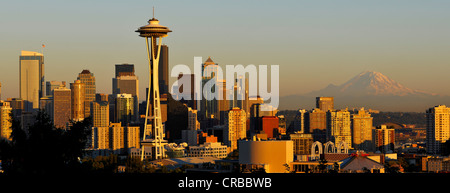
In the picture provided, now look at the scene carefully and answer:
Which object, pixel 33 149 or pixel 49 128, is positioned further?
pixel 49 128

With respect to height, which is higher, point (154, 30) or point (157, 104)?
point (154, 30)

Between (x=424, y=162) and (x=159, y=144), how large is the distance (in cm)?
5786

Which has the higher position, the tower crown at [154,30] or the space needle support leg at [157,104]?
the tower crown at [154,30]

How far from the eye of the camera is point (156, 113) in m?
189

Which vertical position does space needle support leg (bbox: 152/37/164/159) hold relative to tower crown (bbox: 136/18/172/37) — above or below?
below

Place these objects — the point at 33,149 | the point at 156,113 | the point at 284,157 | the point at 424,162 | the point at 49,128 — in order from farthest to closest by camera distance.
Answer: the point at 156,113, the point at 424,162, the point at 284,157, the point at 49,128, the point at 33,149

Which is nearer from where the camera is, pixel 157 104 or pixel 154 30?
pixel 154 30

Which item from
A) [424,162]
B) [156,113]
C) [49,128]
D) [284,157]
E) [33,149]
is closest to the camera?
[33,149]
